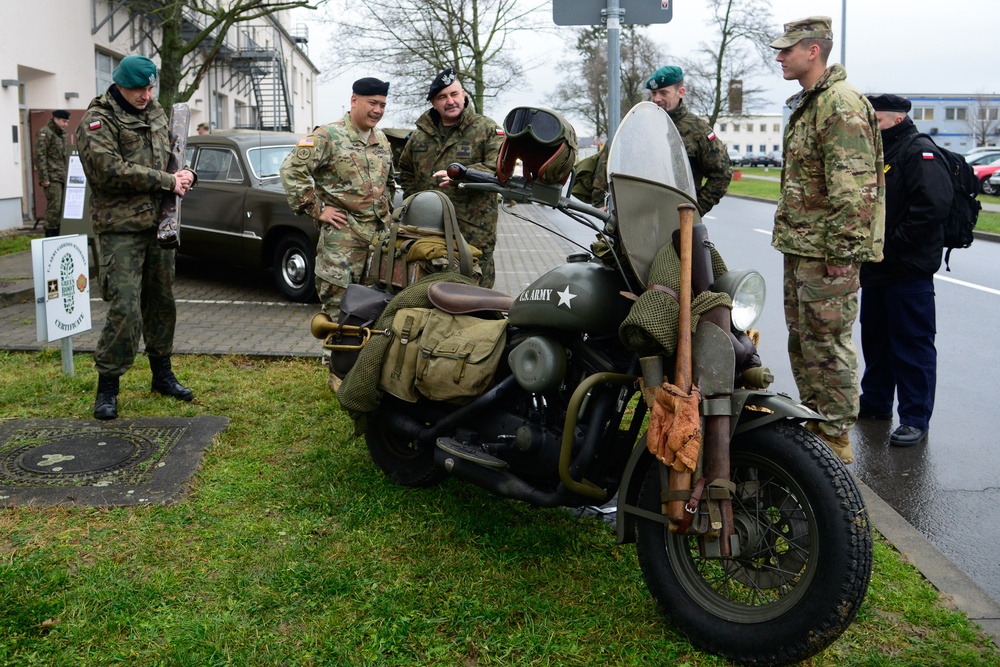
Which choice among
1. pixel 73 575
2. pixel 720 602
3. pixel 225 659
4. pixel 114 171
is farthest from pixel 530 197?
pixel 114 171

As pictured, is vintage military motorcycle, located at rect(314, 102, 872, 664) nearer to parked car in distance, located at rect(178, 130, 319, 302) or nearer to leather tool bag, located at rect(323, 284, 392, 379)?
leather tool bag, located at rect(323, 284, 392, 379)

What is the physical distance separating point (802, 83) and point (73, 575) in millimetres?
3983

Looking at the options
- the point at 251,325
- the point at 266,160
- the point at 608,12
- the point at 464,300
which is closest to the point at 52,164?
the point at 266,160

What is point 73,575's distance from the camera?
3430 mm

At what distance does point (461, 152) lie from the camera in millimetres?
6238

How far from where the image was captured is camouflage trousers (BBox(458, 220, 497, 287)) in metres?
6.34

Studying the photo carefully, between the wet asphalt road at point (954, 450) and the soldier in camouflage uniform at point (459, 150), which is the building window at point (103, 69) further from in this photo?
the soldier in camouflage uniform at point (459, 150)

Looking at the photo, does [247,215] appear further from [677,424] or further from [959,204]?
[677,424]

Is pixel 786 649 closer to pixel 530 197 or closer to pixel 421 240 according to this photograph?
pixel 530 197

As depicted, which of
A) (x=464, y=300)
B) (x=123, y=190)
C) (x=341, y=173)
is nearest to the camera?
(x=464, y=300)

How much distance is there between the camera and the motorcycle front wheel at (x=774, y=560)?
272cm

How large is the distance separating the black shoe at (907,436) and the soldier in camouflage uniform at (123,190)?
165 inches

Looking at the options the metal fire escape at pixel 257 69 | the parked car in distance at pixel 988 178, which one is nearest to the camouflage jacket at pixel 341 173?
the metal fire escape at pixel 257 69

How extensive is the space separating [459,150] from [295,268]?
413 cm
